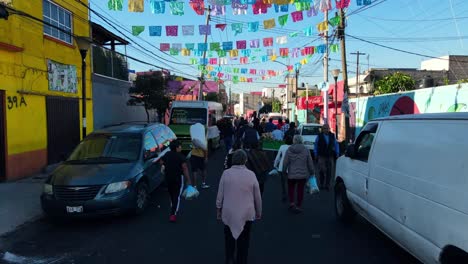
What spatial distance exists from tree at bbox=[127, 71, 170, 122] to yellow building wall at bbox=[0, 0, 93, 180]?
9561 mm

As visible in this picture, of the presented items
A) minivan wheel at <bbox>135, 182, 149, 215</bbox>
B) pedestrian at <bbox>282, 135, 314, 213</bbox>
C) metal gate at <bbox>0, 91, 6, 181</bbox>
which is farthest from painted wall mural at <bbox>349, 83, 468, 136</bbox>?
metal gate at <bbox>0, 91, 6, 181</bbox>

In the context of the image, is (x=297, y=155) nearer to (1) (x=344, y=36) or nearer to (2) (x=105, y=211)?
(2) (x=105, y=211)

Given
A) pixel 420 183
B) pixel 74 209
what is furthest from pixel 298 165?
pixel 74 209

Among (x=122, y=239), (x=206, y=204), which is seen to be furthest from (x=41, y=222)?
(x=206, y=204)

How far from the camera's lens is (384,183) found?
5.28 metres

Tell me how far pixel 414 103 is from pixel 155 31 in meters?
11.0

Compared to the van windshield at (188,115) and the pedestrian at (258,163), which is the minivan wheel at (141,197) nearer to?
the pedestrian at (258,163)

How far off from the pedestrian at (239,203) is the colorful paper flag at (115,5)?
10436 millimetres

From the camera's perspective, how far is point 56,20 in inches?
599

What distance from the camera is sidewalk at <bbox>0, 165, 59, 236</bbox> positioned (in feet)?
25.4

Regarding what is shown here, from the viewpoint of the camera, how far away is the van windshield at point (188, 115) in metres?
20.7

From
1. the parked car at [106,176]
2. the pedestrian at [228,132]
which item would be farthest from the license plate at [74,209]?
the pedestrian at [228,132]

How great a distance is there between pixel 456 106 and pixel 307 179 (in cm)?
888

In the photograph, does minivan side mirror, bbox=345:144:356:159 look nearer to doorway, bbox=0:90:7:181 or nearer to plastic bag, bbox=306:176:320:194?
plastic bag, bbox=306:176:320:194
